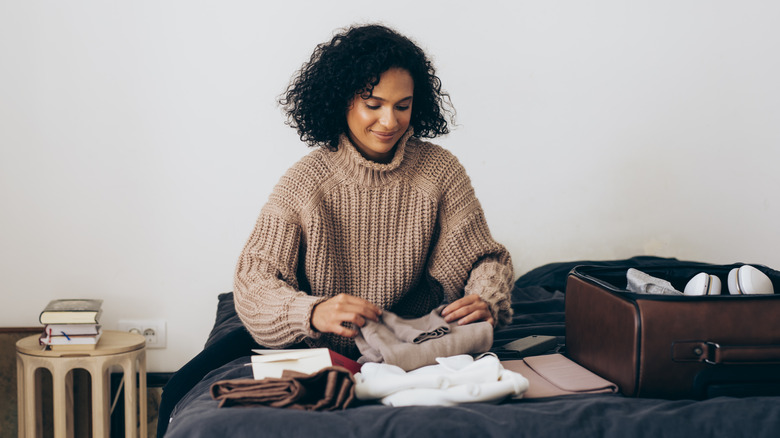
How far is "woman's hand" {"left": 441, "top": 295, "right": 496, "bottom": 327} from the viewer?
1.25m

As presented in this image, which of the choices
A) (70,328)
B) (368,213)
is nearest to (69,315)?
(70,328)

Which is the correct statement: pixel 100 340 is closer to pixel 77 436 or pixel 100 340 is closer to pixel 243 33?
pixel 77 436

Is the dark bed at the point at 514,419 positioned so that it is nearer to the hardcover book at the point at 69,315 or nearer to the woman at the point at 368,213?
the woman at the point at 368,213

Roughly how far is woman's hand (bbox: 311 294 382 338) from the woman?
0.24 ft

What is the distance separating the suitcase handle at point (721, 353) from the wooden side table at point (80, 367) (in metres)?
1.48

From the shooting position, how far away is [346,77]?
1411mm

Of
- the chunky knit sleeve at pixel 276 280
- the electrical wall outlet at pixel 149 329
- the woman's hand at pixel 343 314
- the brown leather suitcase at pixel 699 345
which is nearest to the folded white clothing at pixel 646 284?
the brown leather suitcase at pixel 699 345

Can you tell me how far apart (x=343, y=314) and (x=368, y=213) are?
327 millimetres

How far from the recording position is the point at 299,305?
4.08 ft

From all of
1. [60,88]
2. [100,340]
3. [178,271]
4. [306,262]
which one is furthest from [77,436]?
[306,262]

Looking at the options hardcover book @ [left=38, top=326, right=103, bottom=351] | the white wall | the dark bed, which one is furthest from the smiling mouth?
hardcover book @ [left=38, top=326, right=103, bottom=351]

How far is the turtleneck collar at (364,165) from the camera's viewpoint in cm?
143

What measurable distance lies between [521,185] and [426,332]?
4.32 feet

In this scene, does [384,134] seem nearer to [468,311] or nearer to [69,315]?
[468,311]
